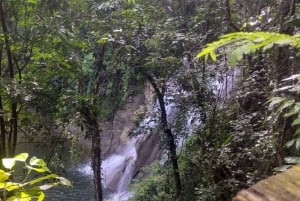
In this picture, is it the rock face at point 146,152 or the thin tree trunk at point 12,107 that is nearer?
the thin tree trunk at point 12,107

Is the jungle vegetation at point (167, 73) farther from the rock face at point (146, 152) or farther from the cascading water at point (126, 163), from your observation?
the rock face at point (146, 152)

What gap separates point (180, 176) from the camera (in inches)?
242

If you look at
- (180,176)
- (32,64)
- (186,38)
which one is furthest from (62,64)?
(180,176)

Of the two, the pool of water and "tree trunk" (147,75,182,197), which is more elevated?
"tree trunk" (147,75,182,197)

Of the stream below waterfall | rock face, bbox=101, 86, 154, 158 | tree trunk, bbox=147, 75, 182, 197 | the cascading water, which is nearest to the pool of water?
the stream below waterfall

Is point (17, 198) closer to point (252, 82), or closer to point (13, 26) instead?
point (252, 82)

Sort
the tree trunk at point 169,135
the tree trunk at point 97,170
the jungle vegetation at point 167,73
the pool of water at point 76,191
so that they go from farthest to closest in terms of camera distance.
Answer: the pool of water at point 76,191, the tree trunk at point 97,170, the tree trunk at point 169,135, the jungle vegetation at point 167,73

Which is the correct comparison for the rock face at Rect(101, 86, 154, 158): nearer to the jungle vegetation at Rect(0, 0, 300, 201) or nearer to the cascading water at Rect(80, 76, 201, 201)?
the cascading water at Rect(80, 76, 201, 201)

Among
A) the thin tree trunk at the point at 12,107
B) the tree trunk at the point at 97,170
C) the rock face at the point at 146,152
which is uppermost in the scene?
the thin tree trunk at the point at 12,107

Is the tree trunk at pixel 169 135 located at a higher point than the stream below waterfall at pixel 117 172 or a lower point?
higher

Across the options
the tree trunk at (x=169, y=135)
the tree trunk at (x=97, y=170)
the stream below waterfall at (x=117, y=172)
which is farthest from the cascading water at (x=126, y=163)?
the tree trunk at (x=97, y=170)

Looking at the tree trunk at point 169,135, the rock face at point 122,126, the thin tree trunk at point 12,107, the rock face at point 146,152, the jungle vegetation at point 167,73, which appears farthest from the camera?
the rock face at point 122,126

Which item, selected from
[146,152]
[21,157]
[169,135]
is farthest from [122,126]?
[21,157]

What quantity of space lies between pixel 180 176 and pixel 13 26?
3233mm
